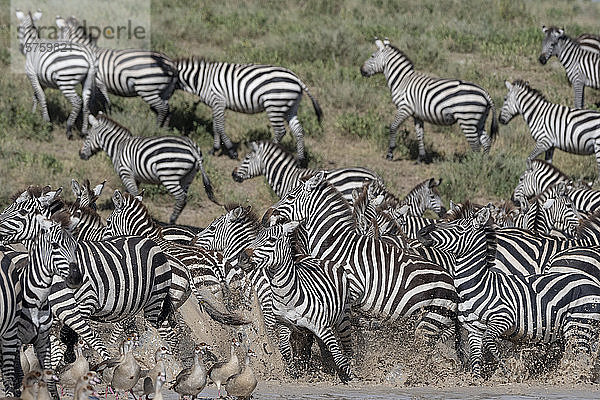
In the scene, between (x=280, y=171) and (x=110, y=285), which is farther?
(x=280, y=171)

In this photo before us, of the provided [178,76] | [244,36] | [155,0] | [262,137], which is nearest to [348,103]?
[262,137]

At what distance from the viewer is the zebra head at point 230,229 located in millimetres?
9906

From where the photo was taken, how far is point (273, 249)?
792cm

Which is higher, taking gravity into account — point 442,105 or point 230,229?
point 442,105

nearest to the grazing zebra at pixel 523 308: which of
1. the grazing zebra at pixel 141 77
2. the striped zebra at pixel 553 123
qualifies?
the striped zebra at pixel 553 123

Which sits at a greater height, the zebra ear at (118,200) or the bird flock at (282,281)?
the zebra ear at (118,200)

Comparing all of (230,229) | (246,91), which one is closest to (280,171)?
(230,229)

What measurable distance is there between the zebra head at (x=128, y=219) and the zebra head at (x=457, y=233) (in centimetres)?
279

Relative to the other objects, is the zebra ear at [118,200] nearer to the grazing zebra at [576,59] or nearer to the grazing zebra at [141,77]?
the grazing zebra at [141,77]

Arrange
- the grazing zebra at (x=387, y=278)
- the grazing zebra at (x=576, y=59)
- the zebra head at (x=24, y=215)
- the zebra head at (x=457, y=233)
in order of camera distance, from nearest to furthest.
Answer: the grazing zebra at (x=387, y=278) → the zebra head at (x=457, y=233) → the zebra head at (x=24, y=215) → the grazing zebra at (x=576, y=59)

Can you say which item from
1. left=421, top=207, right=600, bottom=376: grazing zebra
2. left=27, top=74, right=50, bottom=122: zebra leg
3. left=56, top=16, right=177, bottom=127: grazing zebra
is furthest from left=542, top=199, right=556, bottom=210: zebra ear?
left=27, top=74, right=50, bottom=122: zebra leg

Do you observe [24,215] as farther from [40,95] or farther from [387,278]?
[40,95]

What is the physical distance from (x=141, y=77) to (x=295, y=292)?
383 inches

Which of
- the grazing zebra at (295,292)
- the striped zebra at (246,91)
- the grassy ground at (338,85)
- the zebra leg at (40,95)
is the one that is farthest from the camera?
the zebra leg at (40,95)
